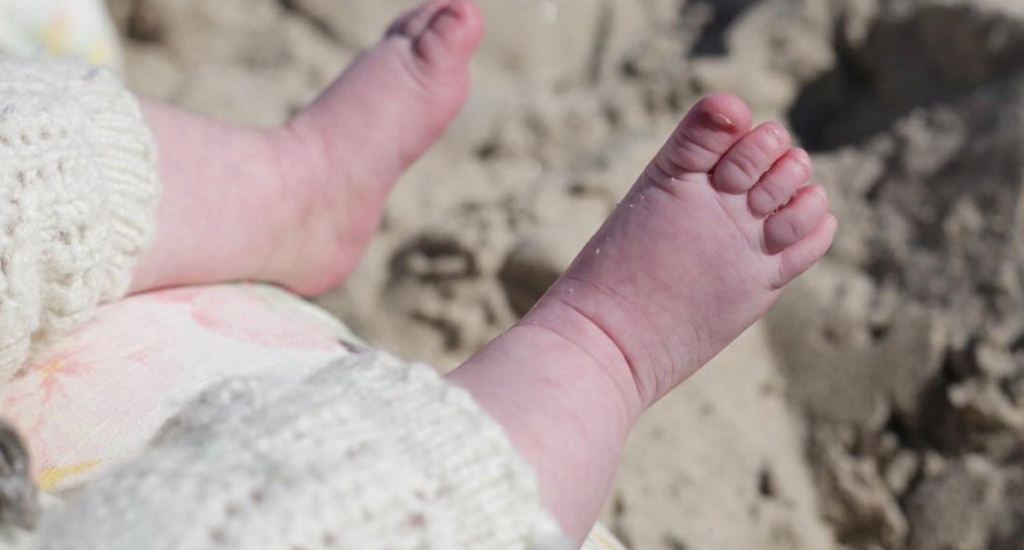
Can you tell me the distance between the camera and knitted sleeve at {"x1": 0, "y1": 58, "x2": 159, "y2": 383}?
0.95 m

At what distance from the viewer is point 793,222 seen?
97 centimetres

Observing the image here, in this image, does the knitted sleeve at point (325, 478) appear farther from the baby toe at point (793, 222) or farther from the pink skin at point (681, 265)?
the baby toe at point (793, 222)

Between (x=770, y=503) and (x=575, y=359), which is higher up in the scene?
(x=575, y=359)

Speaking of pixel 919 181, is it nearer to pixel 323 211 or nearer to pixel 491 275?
pixel 491 275

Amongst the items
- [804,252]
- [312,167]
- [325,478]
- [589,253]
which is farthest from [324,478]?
[312,167]

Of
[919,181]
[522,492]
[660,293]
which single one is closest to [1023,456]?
[919,181]

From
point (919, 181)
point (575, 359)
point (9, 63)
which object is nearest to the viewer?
point (575, 359)

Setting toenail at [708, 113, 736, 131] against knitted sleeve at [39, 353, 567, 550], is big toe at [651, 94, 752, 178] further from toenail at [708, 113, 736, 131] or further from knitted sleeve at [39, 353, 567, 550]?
knitted sleeve at [39, 353, 567, 550]

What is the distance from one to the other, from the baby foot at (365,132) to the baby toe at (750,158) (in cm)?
50

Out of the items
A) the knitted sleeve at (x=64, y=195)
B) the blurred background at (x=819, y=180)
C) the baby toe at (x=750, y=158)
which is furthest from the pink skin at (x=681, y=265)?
the blurred background at (x=819, y=180)

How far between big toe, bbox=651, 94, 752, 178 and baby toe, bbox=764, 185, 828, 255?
7 cm

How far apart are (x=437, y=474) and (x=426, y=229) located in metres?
0.97

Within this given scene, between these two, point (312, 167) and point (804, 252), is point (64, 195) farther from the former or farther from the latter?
point (804, 252)

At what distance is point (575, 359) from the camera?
2.95ft
